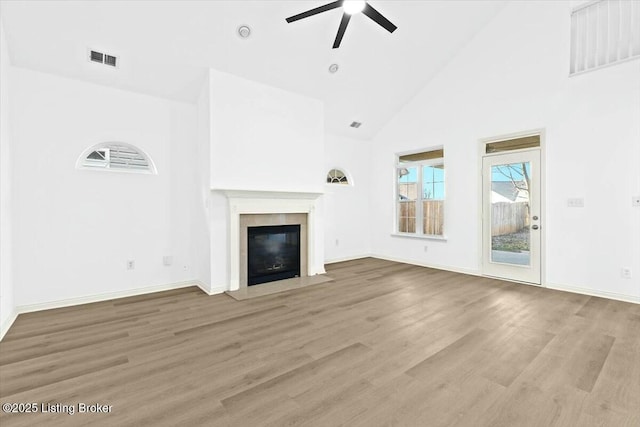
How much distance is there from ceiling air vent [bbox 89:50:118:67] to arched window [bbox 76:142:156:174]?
103cm

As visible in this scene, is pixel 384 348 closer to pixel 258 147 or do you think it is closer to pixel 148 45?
pixel 258 147

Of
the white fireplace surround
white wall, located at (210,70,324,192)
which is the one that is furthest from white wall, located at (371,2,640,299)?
white wall, located at (210,70,324,192)

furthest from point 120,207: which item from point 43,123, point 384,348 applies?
point 384,348

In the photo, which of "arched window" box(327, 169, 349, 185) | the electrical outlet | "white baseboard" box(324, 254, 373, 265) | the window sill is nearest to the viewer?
the electrical outlet

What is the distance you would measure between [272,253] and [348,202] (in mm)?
2603

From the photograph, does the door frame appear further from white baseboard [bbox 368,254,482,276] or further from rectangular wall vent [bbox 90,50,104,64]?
rectangular wall vent [bbox 90,50,104,64]

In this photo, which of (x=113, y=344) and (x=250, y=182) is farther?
(x=250, y=182)

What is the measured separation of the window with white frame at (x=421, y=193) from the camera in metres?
6.02

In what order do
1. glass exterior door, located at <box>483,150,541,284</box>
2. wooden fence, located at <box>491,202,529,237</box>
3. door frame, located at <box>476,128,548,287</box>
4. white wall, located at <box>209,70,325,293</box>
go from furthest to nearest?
1. wooden fence, located at <box>491,202,529,237</box>
2. glass exterior door, located at <box>483,150,541,284</box>
3. door frame, located at <box>476,128,548,287</box>
4. white wall, located at <box>209,70,325,293</box>

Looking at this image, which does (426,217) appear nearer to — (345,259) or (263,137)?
(345,259)

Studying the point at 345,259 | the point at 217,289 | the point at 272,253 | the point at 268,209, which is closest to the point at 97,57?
the point at 268,209

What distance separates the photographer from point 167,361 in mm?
2332

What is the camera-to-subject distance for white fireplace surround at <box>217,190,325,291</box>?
4324 mm

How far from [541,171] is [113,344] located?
594 cm
